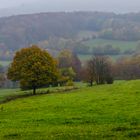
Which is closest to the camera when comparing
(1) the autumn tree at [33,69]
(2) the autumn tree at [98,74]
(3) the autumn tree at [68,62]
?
(1) the autumn tree at [33,69]

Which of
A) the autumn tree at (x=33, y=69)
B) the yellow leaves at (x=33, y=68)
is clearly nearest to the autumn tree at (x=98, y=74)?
the autumn tree at (x=33, y=69)

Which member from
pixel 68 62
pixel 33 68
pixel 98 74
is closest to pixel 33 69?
pixel 33 68

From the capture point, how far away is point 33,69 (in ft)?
281

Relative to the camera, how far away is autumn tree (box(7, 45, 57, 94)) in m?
85.4

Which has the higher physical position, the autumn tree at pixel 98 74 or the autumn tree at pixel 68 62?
the autumn tree at pixel 68 62

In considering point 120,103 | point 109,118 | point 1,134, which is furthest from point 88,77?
point 1,134

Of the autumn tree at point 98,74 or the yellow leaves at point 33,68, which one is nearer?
the yellow leaves at point 33,68

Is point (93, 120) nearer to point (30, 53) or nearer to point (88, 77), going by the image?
point (30, 53)

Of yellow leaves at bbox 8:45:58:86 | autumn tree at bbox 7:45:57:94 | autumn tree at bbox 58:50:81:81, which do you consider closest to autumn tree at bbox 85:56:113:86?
autumn tree at bbox 7:45:57:94

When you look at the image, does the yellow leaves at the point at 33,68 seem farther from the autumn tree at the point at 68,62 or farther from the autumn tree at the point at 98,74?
the autumn tree at the point at 68,62

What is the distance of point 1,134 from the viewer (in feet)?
81.5

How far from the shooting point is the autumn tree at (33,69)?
3364 inches

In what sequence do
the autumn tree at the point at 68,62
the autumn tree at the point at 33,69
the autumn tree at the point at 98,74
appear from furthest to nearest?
the autumn tree at the point at 68,62, the autumn tree at the point at 98,74, the autumn tree at the point at 33,69

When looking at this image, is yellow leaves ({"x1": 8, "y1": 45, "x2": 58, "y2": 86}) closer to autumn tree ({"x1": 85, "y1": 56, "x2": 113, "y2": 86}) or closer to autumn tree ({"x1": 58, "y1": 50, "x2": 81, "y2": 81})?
autumn tree ({"x1": 85, "y1": 56, "x2": 113, "y2": 86})
